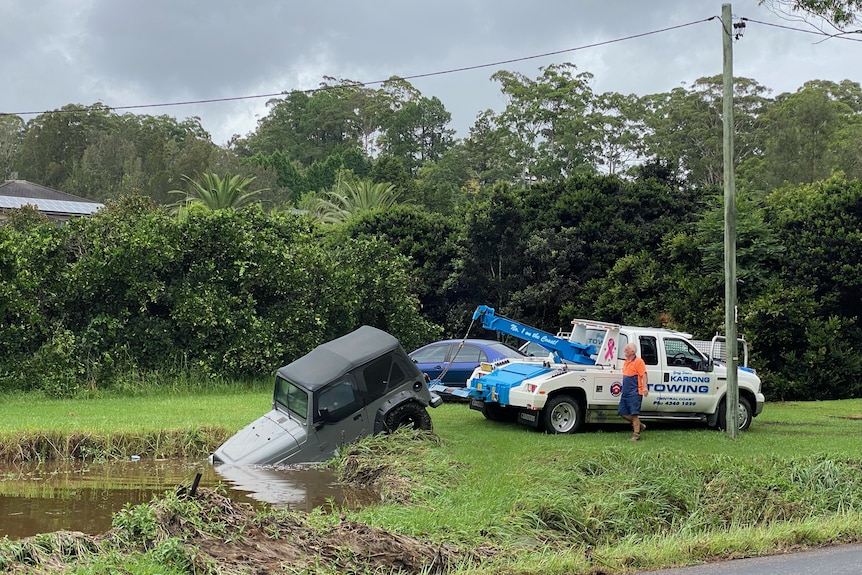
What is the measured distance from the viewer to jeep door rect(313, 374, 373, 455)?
1373 cm

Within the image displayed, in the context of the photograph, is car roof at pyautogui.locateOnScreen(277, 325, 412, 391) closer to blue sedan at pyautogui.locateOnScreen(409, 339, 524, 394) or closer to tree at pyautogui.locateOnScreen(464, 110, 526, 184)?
blue sedan at pyautogui.locateOnScreen(409, 339, 524, 394)

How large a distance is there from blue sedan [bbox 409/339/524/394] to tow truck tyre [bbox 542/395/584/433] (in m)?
3.73

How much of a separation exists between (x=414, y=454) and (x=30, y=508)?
5237 mm

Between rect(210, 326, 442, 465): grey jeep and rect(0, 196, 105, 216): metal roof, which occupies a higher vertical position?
rect(0, 196, 105, 216): metal roof

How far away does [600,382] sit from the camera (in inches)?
622

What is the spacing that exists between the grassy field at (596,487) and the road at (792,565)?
0.23 meters

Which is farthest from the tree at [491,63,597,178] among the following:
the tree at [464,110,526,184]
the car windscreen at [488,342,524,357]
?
the car windscreen at [488,342,524,357]

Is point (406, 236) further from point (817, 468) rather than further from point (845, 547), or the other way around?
point (845, 547)

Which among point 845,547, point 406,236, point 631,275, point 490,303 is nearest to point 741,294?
point 631,275

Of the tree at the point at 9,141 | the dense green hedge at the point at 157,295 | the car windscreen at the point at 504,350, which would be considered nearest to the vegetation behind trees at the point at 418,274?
the dense green hedge at the point at 157,295

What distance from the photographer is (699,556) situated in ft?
27.3

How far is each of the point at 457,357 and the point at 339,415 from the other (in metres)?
6.40

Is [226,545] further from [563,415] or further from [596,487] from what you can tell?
[563,415]

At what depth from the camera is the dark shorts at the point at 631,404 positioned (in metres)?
14.8
